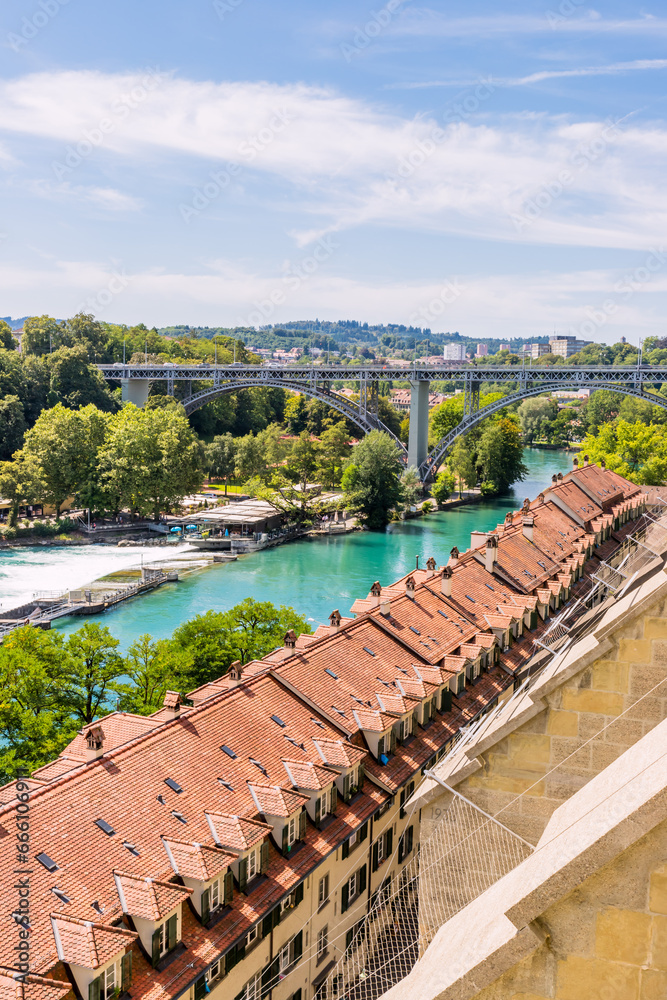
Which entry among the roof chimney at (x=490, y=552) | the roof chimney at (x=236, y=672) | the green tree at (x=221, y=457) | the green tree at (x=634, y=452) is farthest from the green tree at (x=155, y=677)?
the green tree at (x=221, y=457)

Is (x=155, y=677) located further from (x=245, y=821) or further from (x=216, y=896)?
(x=216, y=896)

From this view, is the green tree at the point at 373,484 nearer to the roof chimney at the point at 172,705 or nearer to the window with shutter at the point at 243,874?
the roof chimney at the point at 172,705

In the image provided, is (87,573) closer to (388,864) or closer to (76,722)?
(76,722)

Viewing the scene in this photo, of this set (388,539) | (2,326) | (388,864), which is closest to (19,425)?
(2,326)

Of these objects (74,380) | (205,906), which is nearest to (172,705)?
(205,906)

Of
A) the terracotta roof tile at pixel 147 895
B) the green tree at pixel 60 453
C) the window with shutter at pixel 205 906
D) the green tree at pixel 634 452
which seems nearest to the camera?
the terracotta roof tile at pixel 147 895

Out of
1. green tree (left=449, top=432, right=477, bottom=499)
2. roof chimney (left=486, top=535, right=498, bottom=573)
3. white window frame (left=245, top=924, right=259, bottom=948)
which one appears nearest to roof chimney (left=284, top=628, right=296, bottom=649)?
white window frame (left=245, top=924, right=259, bottom=948)

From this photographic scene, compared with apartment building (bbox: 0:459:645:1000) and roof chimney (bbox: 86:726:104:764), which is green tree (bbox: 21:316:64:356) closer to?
apartment building (bbox: 0:459:645:1000)

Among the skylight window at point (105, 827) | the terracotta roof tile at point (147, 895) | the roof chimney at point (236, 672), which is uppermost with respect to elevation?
the roof chimney at point (236, 672)
